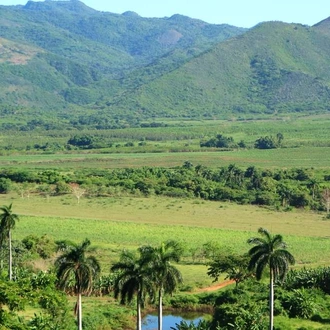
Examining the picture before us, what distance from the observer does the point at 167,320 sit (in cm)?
5200

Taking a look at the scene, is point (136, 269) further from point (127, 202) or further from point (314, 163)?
point (314, 163)

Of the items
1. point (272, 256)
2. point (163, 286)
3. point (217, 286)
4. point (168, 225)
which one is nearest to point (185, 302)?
point (217, 286)

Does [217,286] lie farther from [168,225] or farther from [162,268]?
[168,225]

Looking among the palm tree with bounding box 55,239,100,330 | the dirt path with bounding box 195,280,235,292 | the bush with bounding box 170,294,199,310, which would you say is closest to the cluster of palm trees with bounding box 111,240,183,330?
Result: the palm tree with bounding box 55,239,100,330

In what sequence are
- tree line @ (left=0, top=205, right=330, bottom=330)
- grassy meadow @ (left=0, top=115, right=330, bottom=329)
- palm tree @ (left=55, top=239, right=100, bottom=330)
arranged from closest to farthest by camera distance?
tree line @ (left=0, top=205, right=330, bottom=330)
palm tree @ (left=55, top=239, right=100, bottom=330)
grassy meadow @ (left=0, top=115, right=330, bottom=329)

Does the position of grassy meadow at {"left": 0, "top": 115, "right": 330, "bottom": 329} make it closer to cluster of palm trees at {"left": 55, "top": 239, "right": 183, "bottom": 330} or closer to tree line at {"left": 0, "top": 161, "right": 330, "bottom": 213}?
tree line at {"left": 0, "top": 161, "right": 330, "bottom": 213}

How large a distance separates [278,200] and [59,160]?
7366cm

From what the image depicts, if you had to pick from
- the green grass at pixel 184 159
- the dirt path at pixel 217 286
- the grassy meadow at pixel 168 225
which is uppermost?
the green grass at pixel 184 159

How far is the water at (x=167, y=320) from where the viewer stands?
165 ft

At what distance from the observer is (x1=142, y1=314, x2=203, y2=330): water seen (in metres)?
50.3

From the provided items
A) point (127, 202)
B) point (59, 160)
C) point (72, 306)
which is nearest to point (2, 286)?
point (72, 306)

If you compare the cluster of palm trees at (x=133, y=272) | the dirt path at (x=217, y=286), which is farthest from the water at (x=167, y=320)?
the cluster of palm trees at (x=133, y=272)

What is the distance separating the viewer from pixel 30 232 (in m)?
80.8

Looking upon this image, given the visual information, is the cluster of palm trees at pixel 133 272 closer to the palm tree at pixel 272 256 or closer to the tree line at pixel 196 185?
the palm tree at pixel 272 256
